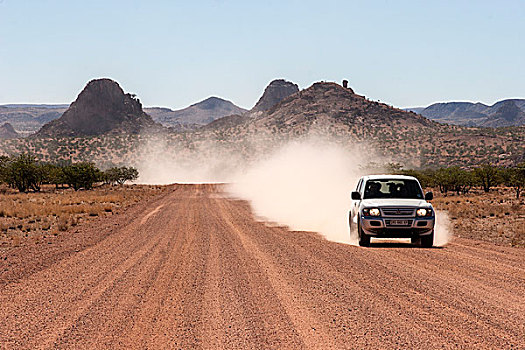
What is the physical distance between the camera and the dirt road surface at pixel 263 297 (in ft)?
20.4

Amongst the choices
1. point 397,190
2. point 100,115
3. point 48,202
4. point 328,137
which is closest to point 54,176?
point 48,202

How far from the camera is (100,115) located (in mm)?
160625

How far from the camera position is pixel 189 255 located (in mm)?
12914

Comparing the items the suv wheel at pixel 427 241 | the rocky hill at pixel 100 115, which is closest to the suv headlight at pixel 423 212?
the suv wheel at pixel 427 241

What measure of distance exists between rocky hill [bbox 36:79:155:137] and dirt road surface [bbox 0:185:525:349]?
14392 centimetres

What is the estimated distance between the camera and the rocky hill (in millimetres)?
153750

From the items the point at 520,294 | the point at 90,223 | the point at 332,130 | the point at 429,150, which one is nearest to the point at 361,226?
the point at 520,294

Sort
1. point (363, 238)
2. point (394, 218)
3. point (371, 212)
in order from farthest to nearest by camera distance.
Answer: point (363, 238), point (371, 212), point (394, 218)

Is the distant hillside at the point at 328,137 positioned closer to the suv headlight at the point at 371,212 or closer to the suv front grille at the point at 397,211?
the suv front grille at the point at 397,211

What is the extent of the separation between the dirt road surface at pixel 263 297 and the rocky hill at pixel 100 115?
143919 millimetres

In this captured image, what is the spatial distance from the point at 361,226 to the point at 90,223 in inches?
597

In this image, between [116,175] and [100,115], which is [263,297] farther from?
[100,115]

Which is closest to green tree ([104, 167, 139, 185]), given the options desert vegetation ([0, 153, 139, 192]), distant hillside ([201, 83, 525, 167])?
desert vegetation ([0, 153, 139, 192])

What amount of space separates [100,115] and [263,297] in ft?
532
